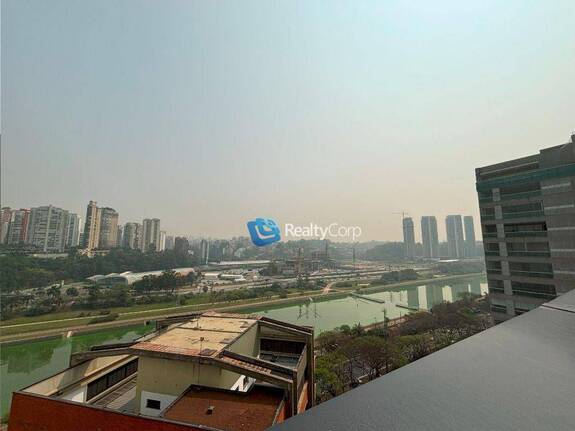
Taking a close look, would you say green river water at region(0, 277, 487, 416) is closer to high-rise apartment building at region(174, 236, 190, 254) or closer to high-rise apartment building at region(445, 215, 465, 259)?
high-rise apartment building at region(445, 215, 465, 259)

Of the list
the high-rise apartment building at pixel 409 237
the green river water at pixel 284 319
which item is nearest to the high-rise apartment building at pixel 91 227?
the green river water at pixel 284 319

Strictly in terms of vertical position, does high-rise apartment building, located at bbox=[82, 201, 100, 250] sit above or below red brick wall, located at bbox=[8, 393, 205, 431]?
above

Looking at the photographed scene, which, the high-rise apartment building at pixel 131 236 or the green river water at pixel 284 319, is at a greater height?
the high-rise apartment building at pixel 131 236

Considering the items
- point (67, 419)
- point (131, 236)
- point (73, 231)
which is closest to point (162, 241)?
point (131, 236)

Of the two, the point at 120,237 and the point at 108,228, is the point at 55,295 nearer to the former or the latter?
the point at 108,228

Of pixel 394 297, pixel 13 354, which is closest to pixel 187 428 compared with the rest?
pixel 13 354

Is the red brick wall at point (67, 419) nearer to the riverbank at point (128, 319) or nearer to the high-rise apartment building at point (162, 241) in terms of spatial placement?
the riverbank at point (128, 319)

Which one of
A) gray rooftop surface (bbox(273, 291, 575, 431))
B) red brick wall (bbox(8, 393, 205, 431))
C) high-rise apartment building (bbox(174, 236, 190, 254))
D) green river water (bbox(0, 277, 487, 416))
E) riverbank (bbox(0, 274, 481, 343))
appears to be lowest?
green river water (bbox(0, 277, 487, 416))

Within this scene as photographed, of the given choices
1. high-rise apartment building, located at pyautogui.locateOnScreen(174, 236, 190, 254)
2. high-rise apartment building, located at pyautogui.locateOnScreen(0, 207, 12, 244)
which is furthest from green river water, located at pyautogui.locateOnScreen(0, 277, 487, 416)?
high-rise apartment building, located at pyautogui.locateOnScreen(174, 236, 190, 254)
